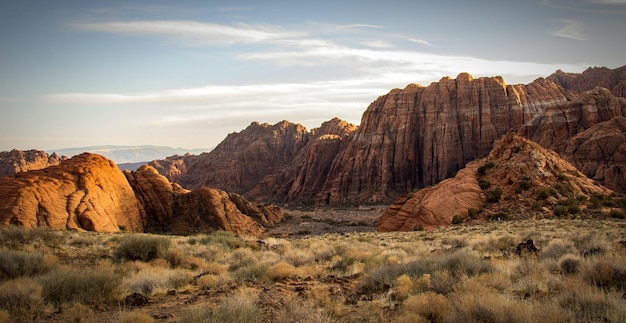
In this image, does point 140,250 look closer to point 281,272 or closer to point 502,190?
point 281,272

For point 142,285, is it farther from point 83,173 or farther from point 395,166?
point 395,166

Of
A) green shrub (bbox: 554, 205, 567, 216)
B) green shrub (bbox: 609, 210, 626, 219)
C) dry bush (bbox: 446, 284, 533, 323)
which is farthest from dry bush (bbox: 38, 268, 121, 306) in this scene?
green shrub (bbox: 609, 210, 626, 219)

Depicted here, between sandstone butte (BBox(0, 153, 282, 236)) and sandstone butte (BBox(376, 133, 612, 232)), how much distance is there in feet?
62.6

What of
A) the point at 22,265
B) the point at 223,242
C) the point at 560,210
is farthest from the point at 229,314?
the point at 560,210

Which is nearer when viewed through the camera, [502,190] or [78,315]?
[78,315]

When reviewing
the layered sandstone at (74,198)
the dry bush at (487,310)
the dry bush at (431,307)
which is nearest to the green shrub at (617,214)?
the dry bush at (431,307)

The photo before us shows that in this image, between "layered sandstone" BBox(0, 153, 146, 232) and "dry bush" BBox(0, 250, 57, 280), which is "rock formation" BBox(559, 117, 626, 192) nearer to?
"layered sandstone" BBox(0, 153, 146, 232)

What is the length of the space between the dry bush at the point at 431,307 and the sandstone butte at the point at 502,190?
25.2 m

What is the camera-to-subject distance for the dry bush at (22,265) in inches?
422

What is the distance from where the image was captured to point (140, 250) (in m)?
15.1

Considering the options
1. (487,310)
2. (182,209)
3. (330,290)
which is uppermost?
(487,310)

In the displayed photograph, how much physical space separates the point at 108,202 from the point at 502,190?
3397 centimetres

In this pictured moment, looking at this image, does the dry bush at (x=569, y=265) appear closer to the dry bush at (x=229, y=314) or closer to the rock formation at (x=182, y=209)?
the dry bush at (x=229, y=314)

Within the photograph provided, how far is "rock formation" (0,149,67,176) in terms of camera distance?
4451 inches
